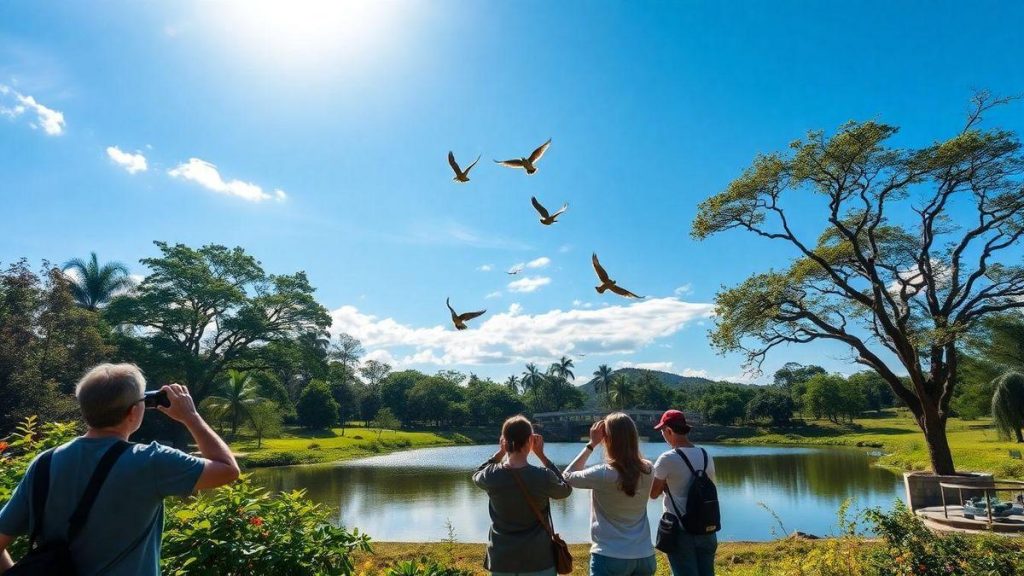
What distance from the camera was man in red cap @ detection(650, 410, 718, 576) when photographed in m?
3.37

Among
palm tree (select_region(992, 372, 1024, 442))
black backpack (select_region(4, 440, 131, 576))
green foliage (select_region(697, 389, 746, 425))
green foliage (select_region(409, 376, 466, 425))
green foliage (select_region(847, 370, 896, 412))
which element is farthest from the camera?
green foliage (select_region(847, 370, 896, 412))

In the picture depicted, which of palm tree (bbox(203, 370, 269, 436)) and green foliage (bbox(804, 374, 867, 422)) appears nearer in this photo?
palm tree (bbox(203, 370, 269, 436))

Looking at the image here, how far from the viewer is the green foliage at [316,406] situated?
152 ft

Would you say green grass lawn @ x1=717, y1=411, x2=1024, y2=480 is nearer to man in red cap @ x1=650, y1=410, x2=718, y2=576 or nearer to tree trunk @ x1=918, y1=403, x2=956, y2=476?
tree trunk @ x1=918, y1=403, x2=956, y2=476

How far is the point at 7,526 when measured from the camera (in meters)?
1.69

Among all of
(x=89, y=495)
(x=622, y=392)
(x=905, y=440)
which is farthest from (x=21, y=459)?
(x=622, y=392)

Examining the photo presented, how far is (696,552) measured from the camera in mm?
3377

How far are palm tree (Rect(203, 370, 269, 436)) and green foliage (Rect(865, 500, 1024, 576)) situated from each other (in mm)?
30536

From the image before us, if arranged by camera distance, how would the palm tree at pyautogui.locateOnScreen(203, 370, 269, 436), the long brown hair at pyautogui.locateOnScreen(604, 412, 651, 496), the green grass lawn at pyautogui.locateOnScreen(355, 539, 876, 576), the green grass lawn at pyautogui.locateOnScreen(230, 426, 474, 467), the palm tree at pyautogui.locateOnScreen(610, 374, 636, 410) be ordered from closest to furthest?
the long brown hair at pyautogui.locateOnScreen(604, 412, 651, 496) < the green grass lawn at pyautogui.locateOnScreen(355, 539, 876, 576) < the green grass lawn at pyautogui.locateOnScreen(230, 426, 474, 467) < the palm tree at pyautogui.locateOnScreen(203, 370, 269, 436) < the palm tree at pyautogui.locateOnScreen(610, 374, 636, 410)

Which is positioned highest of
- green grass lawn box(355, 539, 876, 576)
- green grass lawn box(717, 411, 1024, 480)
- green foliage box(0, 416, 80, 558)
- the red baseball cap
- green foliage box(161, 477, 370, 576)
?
the red baseball cap

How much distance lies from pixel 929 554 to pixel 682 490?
7.49 feet

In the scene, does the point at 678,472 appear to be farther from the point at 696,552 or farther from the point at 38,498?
the point at 38,498

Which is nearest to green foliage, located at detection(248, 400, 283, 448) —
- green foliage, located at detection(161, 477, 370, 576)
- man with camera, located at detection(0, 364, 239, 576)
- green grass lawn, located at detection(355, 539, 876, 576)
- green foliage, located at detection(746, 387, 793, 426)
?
green grass lawn, located at detection(355, 539, 876, 576)

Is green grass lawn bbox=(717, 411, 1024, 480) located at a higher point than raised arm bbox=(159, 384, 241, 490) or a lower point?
lower
